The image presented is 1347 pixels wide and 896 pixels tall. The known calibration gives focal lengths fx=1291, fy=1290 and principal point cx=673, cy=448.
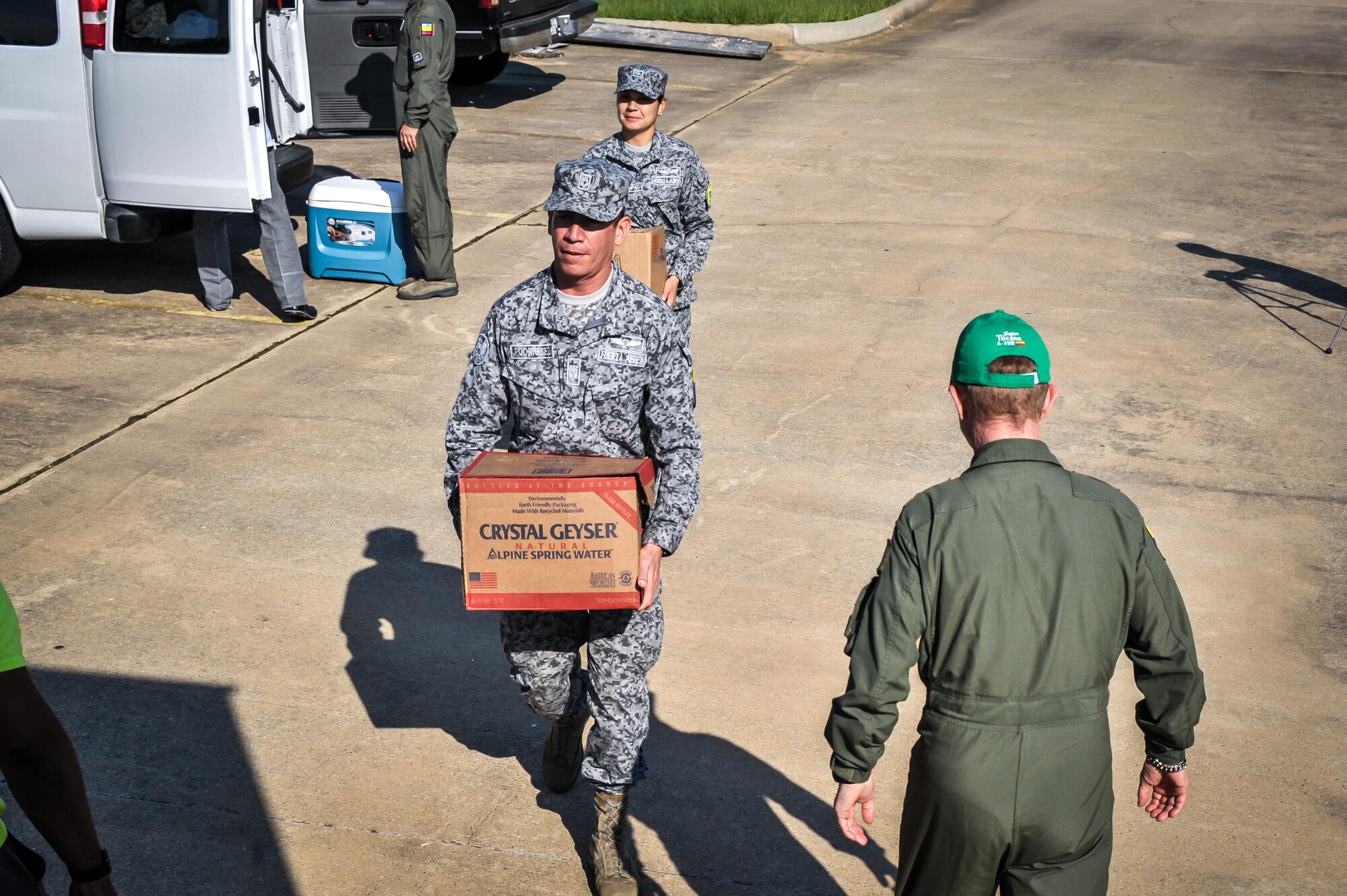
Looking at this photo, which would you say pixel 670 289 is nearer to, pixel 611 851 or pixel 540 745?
pixel 540 745

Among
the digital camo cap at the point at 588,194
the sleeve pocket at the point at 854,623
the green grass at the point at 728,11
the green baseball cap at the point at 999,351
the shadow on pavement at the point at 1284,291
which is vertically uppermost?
the digital camo cap at the point at 588,194

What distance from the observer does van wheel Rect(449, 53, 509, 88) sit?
15.8m

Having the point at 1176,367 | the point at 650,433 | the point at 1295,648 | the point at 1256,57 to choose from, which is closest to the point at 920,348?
the point at 1176,367

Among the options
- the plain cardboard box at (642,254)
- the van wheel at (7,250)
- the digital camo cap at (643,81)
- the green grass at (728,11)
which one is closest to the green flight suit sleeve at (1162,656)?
the plain cardboard box at (642,254)

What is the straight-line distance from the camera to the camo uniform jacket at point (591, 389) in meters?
3.51

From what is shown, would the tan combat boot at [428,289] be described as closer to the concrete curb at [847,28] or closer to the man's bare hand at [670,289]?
the man's bare hand at [670,289]

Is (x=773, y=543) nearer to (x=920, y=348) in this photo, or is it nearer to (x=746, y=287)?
(x=920, y=348)

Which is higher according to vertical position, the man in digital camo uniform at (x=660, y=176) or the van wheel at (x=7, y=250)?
the man in digital camo uniform at (x=660, y=176)

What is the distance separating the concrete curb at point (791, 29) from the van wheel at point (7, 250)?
12.1 metres

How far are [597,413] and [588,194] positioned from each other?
0.59 metres

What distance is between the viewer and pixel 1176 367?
7816 millimetres

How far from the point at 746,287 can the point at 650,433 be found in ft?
18.4

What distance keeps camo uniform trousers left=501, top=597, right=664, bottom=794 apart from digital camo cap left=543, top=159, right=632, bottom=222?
111cm

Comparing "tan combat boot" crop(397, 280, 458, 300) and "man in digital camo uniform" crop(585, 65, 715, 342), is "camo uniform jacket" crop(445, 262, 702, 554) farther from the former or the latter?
"tan combat boot" crop(397, 280, 458, 300)
